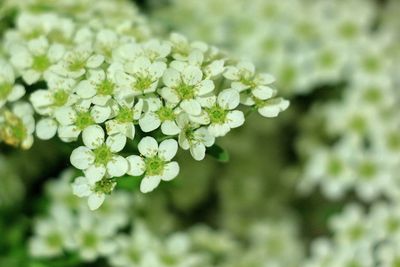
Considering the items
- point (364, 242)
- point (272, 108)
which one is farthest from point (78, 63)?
point (364, 242)

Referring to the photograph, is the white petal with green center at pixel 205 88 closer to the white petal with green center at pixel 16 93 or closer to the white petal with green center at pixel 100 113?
the white petal with green center at pixel 100 113

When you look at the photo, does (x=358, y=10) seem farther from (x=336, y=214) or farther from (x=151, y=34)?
(x=151, y=34)

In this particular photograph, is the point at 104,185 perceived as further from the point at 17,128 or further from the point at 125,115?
the point at 17,128

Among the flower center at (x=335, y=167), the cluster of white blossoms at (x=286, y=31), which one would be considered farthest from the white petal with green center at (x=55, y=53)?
the flower center at (x=335, y=167)

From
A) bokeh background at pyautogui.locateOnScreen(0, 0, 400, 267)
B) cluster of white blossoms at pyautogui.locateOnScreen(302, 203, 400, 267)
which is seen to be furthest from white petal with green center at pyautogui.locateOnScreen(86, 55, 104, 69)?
cluster of white blossoms at pyautogui.locateOnScreen(302, 203, 400, 267)

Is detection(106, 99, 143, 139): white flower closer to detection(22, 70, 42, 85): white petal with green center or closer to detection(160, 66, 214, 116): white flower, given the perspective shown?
detection(160, 66, 214, 116): white flower

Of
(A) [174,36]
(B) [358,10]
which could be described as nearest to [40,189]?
(A) [174,36]
